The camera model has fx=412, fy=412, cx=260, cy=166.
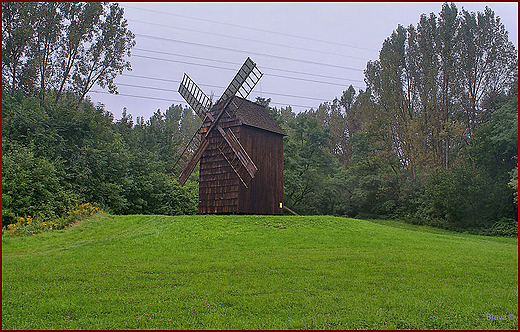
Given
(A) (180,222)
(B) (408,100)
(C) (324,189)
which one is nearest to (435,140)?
(B) (408,100)

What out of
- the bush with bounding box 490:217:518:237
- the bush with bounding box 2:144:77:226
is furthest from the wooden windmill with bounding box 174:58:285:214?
the bush with bounding box 490:217:518:237

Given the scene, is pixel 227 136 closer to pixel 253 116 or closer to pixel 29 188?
pixel 253 116

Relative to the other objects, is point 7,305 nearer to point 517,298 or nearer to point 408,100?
point 517,298

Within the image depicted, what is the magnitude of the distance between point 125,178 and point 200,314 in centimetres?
1729

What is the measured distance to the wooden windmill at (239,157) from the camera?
2017 centimetres

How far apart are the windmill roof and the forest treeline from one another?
7.51m

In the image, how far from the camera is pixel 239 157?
65.3ft

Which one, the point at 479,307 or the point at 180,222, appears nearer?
the point at 479,307

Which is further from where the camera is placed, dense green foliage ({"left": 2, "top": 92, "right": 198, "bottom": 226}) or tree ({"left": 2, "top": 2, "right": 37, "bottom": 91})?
tree ({"left": 2, "top": 2, "right": 37, "bottom": 91})

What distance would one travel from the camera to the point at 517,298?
840cm

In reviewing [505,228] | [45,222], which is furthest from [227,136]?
[505,228]

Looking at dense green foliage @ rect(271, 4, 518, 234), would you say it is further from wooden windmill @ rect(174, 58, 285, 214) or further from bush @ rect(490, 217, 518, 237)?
wooden windmill @ rect(174, 58, 285, 214)

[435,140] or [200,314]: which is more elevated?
[435,140]

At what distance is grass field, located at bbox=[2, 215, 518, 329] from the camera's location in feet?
22.7
